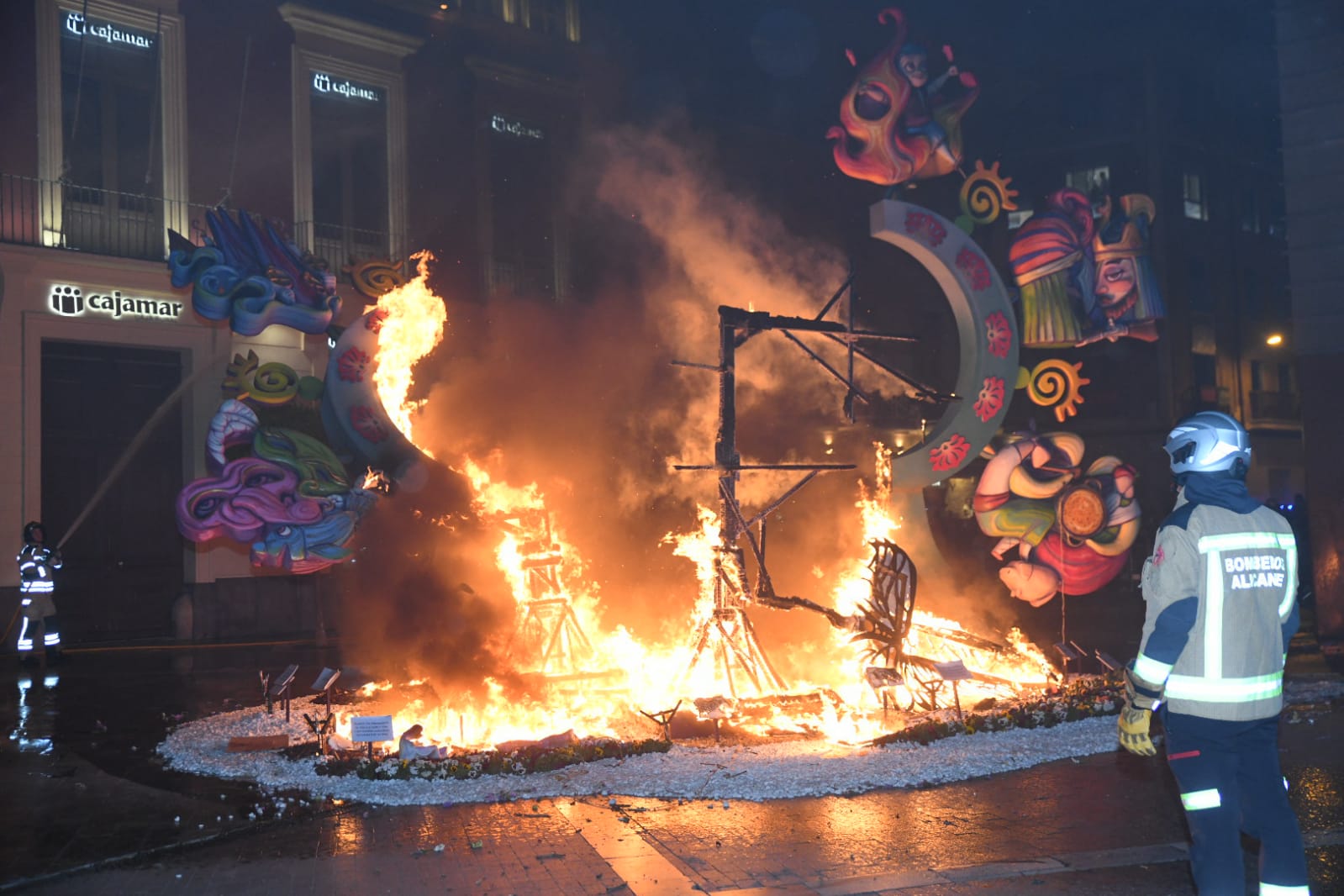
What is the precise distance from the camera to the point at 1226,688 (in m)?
4.49

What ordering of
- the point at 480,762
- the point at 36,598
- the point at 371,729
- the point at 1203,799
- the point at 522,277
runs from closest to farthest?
the point at 1203,799 → the point at 480,762 → the point at 371,729 → the point at 36,598 → the point at 522,277

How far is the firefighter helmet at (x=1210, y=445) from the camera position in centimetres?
472

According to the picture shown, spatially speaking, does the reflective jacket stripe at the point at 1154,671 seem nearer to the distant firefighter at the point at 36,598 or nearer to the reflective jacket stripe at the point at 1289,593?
the reflective jacket stripe at the point at 1289,593

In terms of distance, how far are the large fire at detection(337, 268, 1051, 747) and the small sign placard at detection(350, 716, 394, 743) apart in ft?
2.62

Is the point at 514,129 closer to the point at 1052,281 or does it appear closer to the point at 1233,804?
the point at 1052,281

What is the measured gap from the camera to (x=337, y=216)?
19531mm

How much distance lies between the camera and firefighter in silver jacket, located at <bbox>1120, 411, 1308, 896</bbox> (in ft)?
14.5

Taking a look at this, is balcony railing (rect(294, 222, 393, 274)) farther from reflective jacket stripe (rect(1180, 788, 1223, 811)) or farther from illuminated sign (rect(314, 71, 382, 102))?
reflective jacket stripe (rect(1180, 788, 1223, 811))

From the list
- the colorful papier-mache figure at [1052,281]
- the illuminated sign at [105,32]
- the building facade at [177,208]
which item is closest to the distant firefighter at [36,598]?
the building facade at [177,208]

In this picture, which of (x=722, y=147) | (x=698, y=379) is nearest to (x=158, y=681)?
(x=698, y=379)

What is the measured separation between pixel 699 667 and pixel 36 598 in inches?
379

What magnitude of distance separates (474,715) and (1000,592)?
29.5ft

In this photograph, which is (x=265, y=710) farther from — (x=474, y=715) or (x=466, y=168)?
(x=466, y=168)

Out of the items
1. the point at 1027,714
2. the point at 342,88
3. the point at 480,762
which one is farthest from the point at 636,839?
the point at 342,88
